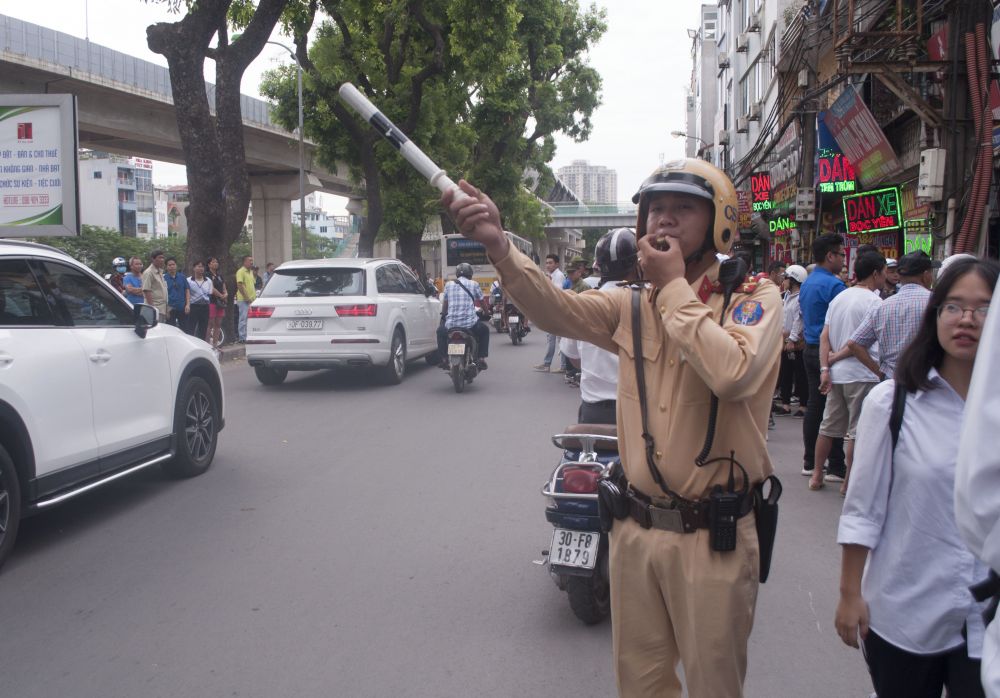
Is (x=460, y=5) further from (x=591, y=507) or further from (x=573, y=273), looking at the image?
(x=591, y=507)

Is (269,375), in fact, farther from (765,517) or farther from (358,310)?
(765,517)

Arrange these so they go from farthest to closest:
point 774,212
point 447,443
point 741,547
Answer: point 774,212
point 447,443
point 741,547

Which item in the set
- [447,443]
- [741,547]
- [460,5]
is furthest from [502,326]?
[741,547]

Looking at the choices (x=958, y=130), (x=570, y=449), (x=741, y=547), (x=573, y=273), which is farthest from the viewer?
(x=573, y=273)

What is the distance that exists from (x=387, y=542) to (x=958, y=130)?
10.2 meters

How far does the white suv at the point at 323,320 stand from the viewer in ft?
39.3

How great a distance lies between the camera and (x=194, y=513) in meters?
6.14

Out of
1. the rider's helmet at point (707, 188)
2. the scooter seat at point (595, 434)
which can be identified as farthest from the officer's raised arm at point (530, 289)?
the scooter seat at point (595, 434)

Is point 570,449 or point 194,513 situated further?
point 194,513

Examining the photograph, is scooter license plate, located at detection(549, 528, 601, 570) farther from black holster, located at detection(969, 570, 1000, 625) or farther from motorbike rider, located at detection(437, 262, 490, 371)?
motorbike rider, located at detection(437, 262, 490, 371)

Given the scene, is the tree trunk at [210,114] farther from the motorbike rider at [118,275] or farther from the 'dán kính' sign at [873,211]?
the 'dán kính' sign at [873,211]

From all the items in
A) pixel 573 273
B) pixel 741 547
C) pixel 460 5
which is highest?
pixel 460 5

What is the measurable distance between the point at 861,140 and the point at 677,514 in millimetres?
15096

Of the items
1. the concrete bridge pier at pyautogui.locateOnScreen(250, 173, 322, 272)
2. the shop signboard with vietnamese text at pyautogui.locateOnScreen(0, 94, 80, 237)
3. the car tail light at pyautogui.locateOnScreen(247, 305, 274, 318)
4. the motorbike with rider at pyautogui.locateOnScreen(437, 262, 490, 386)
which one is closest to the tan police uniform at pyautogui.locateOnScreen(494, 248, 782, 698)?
the motorbike with rider at pyautogui.locateOnScreen(437, 262, 490, 386)
